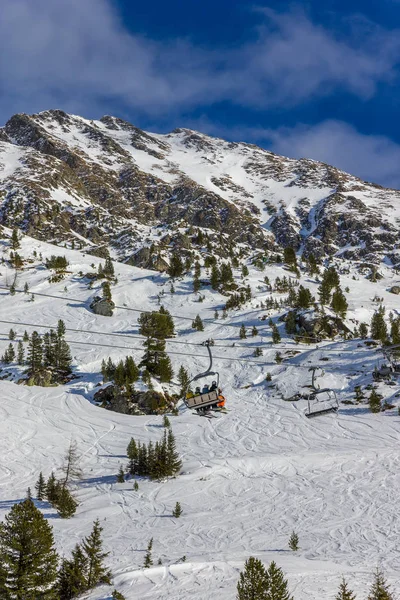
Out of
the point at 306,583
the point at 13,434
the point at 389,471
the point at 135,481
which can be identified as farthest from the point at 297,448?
the point at 13,434

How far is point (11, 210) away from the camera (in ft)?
526

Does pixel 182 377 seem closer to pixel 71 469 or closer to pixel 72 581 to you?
pixel 71 469

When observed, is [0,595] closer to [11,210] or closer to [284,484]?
[284,484]

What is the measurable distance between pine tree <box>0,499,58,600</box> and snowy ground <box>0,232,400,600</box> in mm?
3327

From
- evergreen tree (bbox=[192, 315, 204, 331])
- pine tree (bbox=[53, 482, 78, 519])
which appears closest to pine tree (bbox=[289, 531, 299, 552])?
pine tree (bbox=[53, 482, 78, 519])

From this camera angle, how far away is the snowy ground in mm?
21391

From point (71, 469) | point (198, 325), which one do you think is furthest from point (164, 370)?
point (71, 469)

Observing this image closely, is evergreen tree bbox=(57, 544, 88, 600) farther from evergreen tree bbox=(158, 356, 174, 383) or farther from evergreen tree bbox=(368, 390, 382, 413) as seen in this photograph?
evergreen tree bbox=(158, 356, 174, 383)

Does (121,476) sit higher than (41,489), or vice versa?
(121,476)

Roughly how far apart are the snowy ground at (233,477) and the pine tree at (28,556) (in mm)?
3327

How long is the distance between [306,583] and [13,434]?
36.1m

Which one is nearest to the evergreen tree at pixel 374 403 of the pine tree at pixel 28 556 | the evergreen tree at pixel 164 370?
the evergreen tree at pixel 164 370

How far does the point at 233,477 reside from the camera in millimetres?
36312

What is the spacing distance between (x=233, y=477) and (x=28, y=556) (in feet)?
77.5
